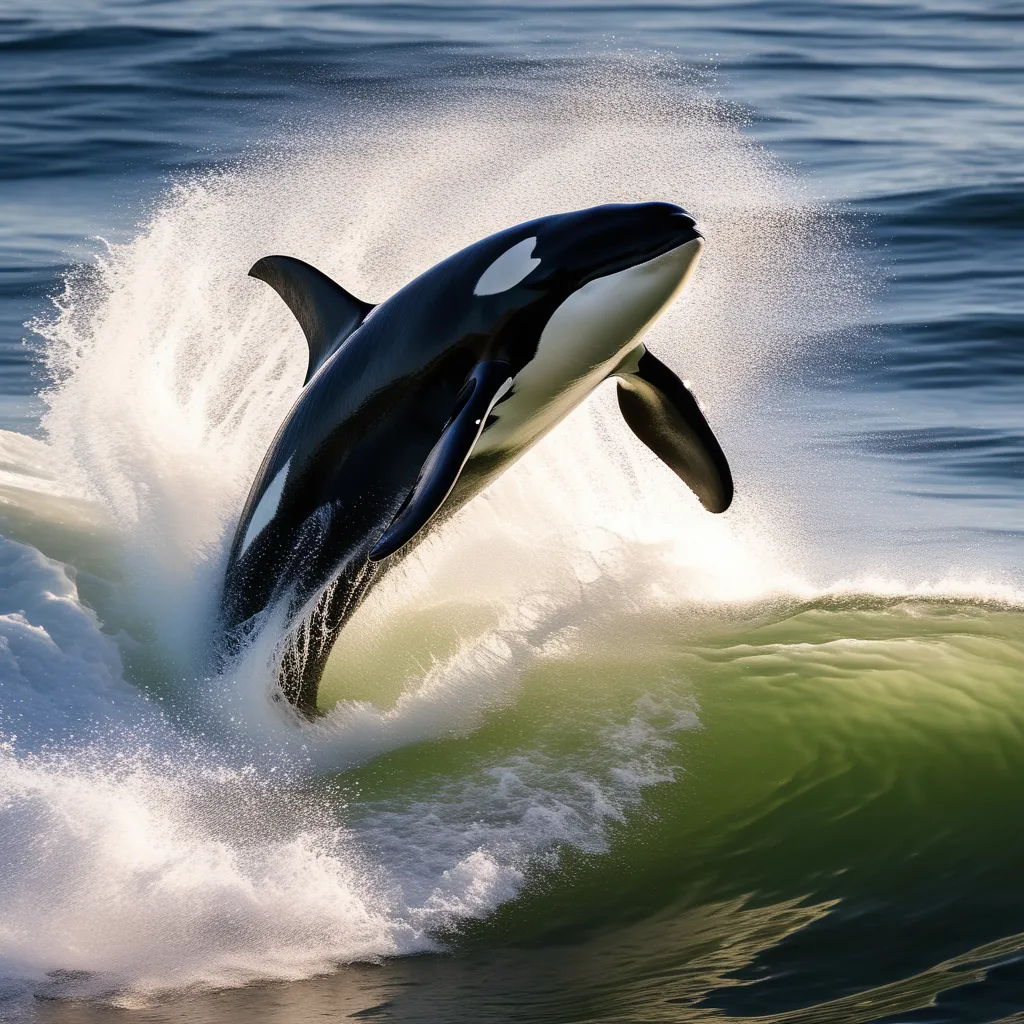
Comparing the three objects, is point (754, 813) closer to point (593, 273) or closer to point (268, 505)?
point (593, 273)

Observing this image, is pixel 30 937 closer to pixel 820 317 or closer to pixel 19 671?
pixel 19 671

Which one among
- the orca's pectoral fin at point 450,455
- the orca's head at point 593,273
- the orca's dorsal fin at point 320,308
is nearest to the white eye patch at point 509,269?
the orca's head at point 593,273

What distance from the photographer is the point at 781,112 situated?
21547mm

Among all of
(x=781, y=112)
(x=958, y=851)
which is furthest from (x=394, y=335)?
(x=781, y=112)

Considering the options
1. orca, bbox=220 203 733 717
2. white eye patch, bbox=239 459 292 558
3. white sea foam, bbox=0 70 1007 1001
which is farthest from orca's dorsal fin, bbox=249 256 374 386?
white sea foam, bbox=0 70 1007 1001

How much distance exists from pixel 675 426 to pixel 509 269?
138 centimetres

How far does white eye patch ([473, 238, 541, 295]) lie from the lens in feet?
20.5

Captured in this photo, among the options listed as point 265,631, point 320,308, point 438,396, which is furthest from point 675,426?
point 265,631

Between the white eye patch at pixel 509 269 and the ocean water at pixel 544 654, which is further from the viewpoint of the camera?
the white eye patch at pixel 509 269

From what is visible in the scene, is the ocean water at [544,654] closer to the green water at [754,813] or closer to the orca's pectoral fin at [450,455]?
the green water at [754,813]

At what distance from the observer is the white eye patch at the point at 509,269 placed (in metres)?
6.24

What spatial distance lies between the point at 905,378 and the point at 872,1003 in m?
A: 9.24

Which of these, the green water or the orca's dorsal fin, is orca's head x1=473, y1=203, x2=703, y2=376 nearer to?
the orca's dorsal fin

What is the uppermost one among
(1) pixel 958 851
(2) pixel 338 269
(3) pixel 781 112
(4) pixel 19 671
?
(3) pixel 781 112
